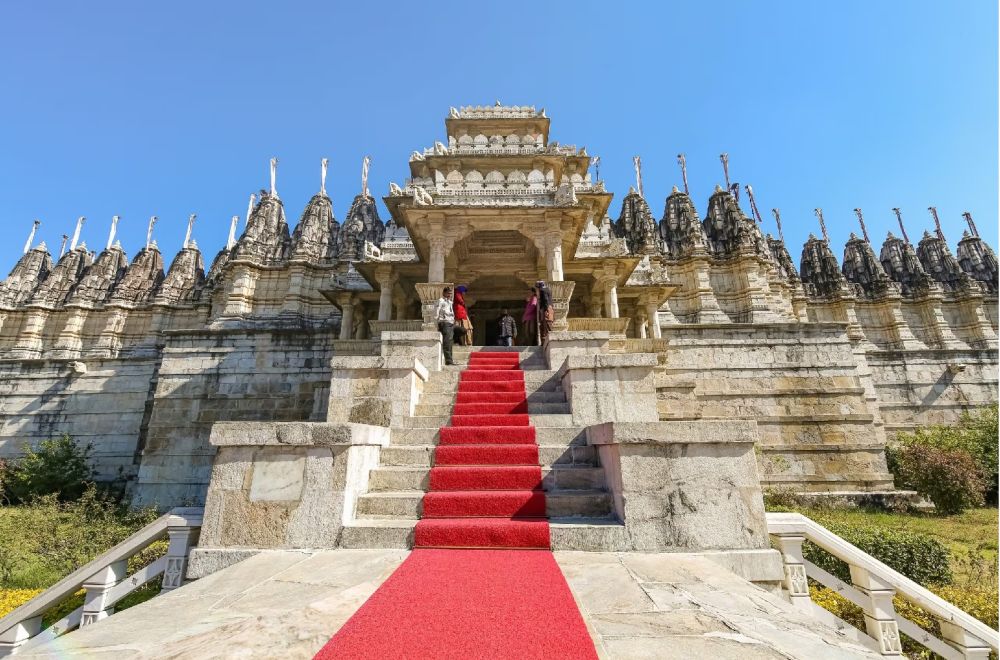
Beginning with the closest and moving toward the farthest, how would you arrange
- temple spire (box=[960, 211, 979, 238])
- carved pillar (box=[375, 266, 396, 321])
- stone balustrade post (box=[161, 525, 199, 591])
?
stone balustrade post (box=[161, 525, 199, 591]) → carved pillar (box=[375, 266, 396, 321]) → temple spire (box=[960, 211, 979, 238])

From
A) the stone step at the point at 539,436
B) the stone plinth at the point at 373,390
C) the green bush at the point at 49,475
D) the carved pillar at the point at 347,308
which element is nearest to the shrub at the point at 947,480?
the stone step at the point at 539,436

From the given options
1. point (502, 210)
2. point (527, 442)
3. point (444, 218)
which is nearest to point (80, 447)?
point (444, 218)

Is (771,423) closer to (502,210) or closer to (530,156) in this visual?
(502,210)

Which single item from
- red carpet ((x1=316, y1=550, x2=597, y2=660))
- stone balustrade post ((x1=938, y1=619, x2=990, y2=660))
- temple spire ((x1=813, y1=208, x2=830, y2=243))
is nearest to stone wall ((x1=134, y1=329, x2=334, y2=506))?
red carpet ((x1=316, y1=550, x2=597, y2=660))

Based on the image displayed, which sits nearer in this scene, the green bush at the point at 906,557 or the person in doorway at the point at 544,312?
the green bush at the point at 906,557

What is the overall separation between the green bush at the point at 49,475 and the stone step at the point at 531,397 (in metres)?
16.1

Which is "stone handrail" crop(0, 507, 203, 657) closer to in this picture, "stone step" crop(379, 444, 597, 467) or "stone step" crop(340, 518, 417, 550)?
"stone step" crop(340, 518, 417, 550)

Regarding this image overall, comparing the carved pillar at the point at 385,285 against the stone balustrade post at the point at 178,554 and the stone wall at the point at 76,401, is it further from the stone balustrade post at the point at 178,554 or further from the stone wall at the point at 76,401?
the stone balustrade post at the point at 178,554

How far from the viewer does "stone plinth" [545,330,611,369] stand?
920 cm

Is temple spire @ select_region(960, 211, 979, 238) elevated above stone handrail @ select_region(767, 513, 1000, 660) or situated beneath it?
elevated above

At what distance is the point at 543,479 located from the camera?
5297mm

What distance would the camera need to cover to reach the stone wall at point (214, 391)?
15211 millimetres

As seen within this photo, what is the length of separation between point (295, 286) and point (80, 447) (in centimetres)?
1270

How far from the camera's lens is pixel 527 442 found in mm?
6148
